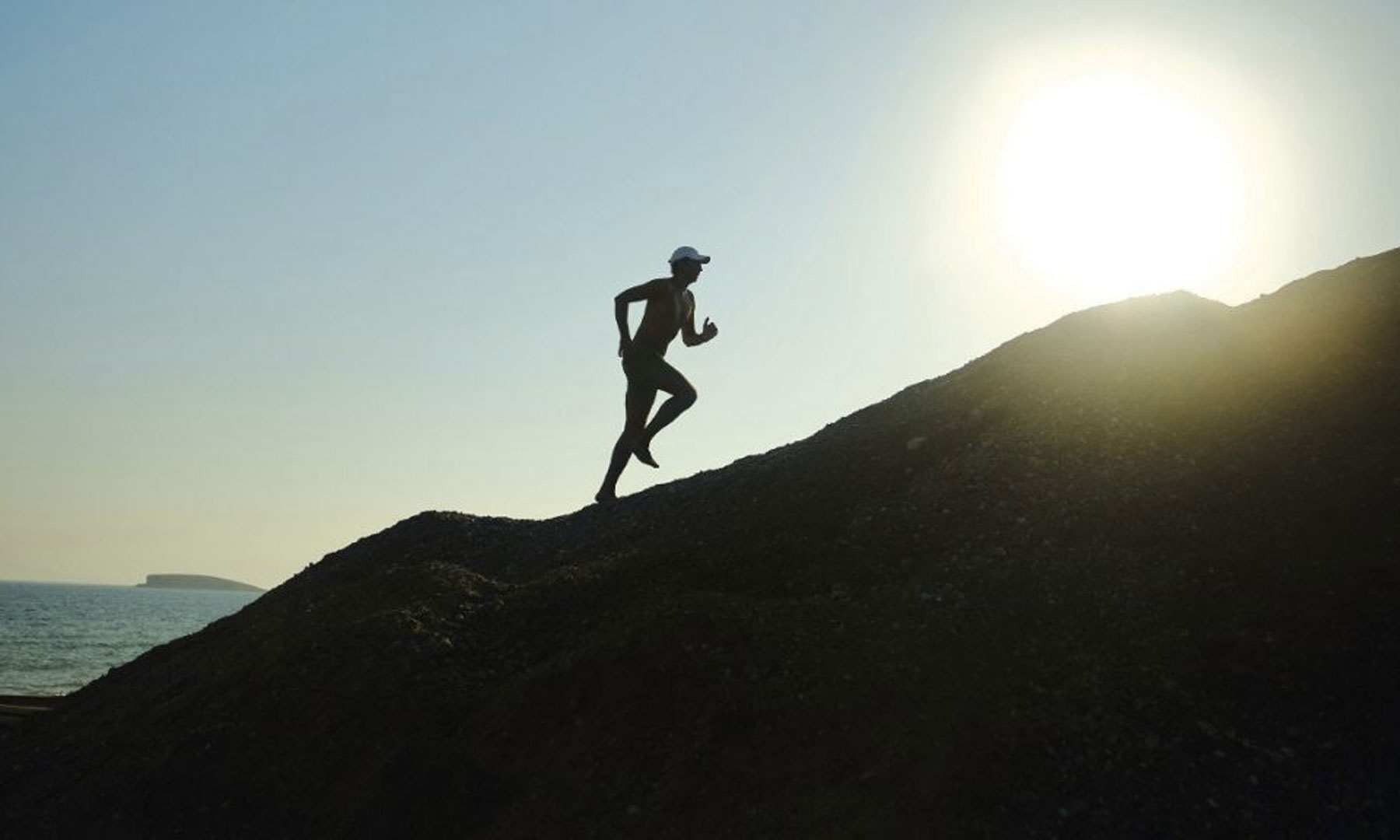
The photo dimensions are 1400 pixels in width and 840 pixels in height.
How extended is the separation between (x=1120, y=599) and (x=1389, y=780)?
2.23 meters

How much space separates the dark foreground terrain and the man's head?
3089 millimetres

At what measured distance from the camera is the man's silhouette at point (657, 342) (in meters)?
14.0

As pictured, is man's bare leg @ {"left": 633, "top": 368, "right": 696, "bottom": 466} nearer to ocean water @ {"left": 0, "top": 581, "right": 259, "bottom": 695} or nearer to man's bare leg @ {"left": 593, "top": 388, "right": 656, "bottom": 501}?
man's bare leg @ {"left": 593, "top": 388, "right": 656, "bottom": 501}

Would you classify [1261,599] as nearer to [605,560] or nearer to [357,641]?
[605,560]

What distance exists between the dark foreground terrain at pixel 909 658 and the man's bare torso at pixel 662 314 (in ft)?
8.59

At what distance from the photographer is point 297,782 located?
26.5ft

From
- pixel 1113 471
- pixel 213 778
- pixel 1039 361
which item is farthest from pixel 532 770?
pixel 1039 361

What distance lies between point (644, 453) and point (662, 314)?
72.3 inches

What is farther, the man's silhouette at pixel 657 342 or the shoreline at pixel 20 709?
the man's silhouette at pixel 657 342

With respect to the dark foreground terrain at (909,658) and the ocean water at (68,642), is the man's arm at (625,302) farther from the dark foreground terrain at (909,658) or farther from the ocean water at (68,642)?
the ocean water at (68,642)

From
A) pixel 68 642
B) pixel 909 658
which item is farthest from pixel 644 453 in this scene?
pixel 68 642

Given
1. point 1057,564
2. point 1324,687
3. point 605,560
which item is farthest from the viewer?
point 605,560

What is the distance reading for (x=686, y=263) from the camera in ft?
45.9

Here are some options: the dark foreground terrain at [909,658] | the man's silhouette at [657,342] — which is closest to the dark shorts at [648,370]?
the man's silhouette at [657,342]
